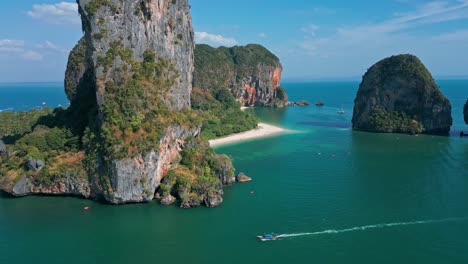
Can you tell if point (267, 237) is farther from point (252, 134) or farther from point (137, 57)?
point (252, 134)

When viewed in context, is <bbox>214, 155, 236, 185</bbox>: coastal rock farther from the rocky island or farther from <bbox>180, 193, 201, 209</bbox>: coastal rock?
<bbox>180, 193, 201, 209</bbox>: coastal rock

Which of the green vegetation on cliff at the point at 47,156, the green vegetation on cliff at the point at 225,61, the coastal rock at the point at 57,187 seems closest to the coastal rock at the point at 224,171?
the coastal rock at the point at 57,187

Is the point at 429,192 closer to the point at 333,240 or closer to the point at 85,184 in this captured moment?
the point at 333,240

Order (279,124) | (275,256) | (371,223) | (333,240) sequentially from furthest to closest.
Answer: (279,124)
(371,223)
(333,240)
(275,256)

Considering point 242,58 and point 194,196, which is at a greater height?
point 242,58

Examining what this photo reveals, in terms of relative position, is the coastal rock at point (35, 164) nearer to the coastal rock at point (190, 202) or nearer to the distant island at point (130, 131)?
the distant island at point (130, 131)

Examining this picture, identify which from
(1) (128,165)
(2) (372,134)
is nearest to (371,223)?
(1) (128,165)

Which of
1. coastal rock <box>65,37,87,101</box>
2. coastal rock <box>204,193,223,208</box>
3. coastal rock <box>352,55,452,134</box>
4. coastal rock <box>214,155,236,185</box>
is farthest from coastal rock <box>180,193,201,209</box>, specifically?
coastal rock <box>352,55,452,134</box>

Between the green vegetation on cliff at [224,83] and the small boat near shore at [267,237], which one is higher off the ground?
the green vegetation on cliff at [224,83]
